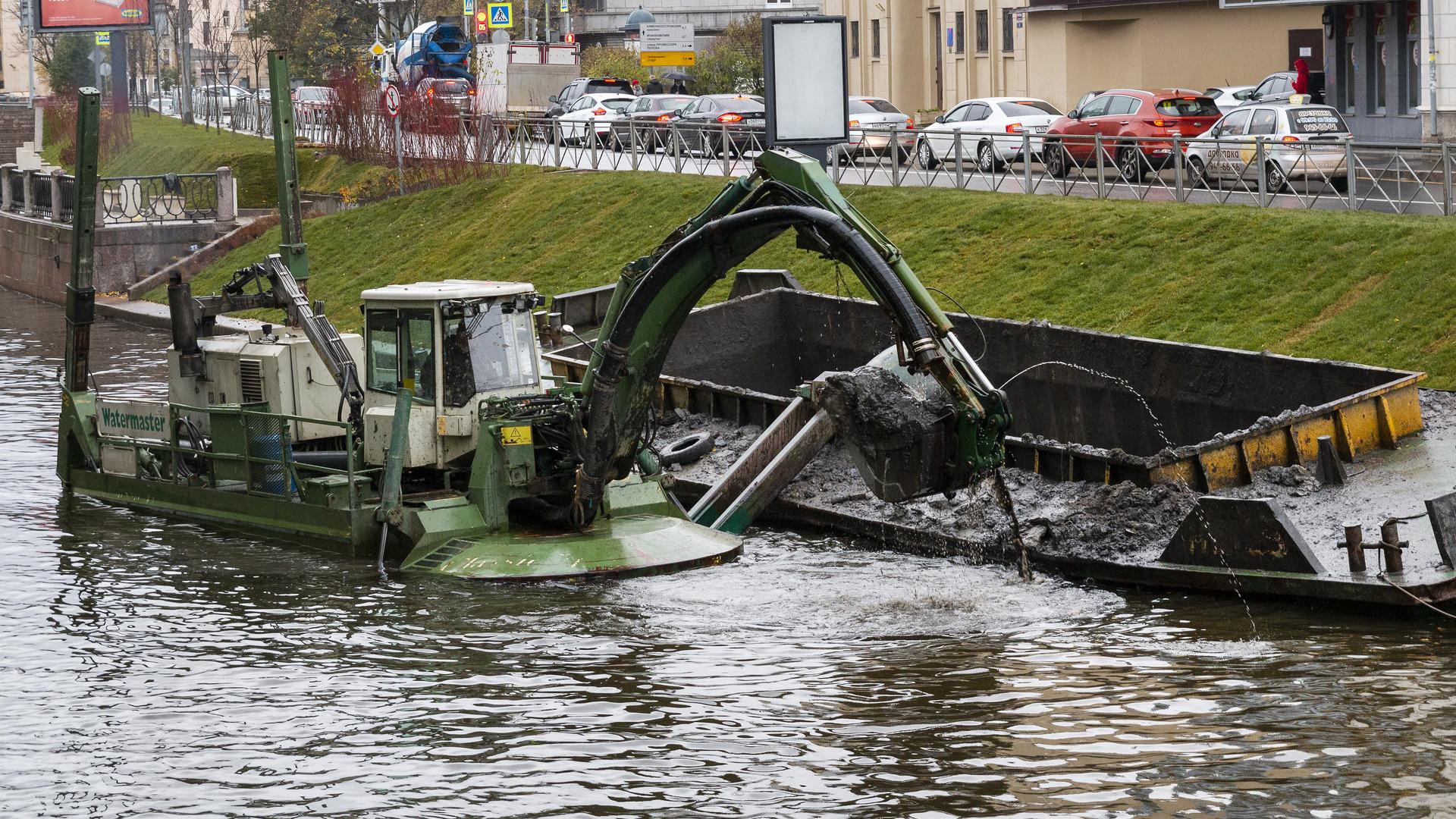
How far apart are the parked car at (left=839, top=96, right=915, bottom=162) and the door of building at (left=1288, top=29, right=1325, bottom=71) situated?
1163 centimetres

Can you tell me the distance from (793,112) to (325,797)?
17.8m

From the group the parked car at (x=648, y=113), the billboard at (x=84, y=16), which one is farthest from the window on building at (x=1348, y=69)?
the billboard at (x=84, y=16)

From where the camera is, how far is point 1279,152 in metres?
24.9

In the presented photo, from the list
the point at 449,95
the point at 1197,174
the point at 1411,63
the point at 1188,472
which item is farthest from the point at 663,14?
the point at 1188,472

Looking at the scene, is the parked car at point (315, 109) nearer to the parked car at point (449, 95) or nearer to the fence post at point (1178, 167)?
the parked car at point (449, 95)

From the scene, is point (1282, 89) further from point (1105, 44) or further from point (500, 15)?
point (500, 15)

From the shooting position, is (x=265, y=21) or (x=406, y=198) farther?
(x=265, y=21)

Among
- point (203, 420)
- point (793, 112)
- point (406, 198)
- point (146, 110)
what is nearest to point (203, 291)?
point (406, 198)

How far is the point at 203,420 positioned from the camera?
57.8 ft

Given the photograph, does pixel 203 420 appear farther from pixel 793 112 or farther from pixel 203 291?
pixel 203 291

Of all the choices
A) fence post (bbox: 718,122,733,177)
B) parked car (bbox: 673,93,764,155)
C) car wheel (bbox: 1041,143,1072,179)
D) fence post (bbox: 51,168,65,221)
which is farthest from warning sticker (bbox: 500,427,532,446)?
fence post (bbox: 51,168,65,221)

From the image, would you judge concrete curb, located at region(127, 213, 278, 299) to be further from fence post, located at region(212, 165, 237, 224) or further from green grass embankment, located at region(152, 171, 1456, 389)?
green grass embankment, located at region(152, 171, 1456, 389)

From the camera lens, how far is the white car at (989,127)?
3067 cm

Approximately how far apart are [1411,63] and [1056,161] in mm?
15466
